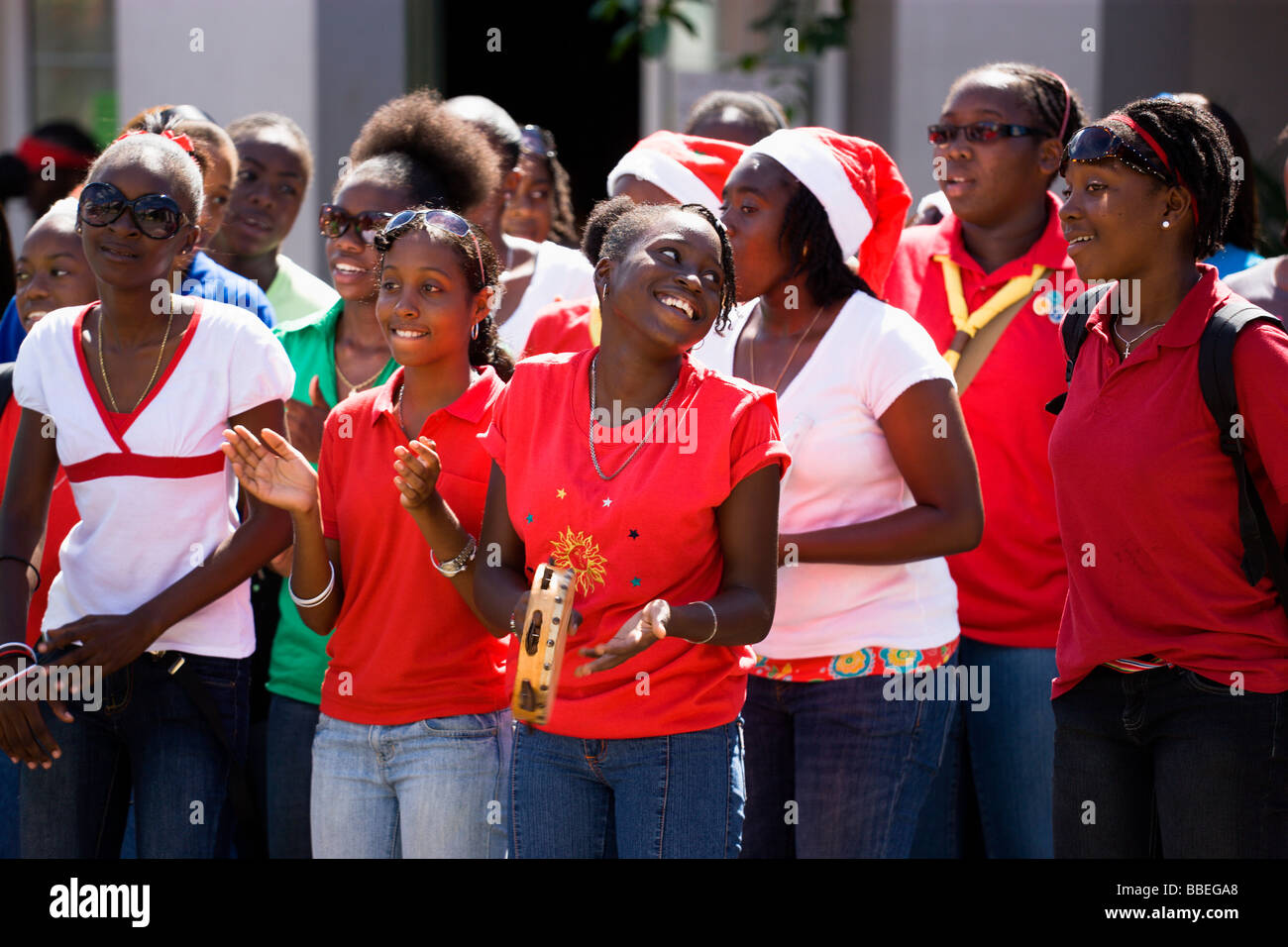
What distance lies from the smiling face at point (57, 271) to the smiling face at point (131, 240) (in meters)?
0.56

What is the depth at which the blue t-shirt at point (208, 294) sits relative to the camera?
3.80 m

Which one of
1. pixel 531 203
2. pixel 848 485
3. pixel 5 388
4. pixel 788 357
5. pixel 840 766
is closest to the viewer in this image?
pixel 840 766

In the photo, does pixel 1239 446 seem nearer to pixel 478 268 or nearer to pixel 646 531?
pixel 646 531

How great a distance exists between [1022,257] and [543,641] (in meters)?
2.08

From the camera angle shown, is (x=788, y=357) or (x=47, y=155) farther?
(x=47, y=155)

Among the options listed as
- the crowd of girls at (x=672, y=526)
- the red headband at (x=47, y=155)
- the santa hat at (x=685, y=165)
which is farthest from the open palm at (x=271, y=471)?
the red headband at (x=47, y=155)

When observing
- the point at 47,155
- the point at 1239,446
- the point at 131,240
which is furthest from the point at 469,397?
the point at 47,155

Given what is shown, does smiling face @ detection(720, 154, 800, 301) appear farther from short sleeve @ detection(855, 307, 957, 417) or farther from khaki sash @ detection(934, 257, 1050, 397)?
khaki sash @ detection(934, 257, 1050, 397)

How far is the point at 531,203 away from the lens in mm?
5230

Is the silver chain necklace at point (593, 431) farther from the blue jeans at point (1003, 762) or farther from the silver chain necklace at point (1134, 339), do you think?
the blue jeans at point (1003, 762)

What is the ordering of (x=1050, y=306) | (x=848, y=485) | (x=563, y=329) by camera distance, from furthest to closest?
1. (x=563, y=329)
2. (x=1050, y=306)
3. (x=848, y=485)

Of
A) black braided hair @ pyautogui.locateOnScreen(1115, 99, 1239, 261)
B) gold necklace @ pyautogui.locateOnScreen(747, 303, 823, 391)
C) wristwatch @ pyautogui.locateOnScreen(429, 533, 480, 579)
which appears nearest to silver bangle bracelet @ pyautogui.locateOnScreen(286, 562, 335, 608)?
wristwatch @ pyautogui.locateOnScreen(429, 533, 480, 579)

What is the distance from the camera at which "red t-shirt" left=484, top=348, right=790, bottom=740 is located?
109 inches
